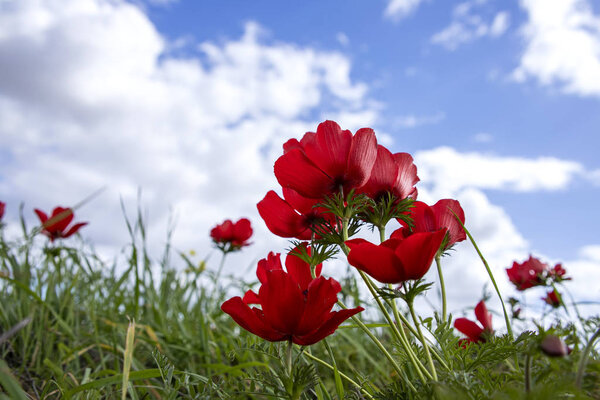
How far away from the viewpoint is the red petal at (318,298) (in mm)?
758

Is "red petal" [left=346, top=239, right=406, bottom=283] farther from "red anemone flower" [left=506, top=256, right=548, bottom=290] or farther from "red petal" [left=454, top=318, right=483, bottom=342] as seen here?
"red anemone flower" [left=506, top=256, right=548, bottom=290]

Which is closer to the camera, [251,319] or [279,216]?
[251,319]

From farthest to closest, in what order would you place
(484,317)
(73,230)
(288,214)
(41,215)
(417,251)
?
(41,215), (73,230), (484,317), (288,214), (417,251)

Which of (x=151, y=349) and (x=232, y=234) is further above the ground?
(x=232, y=234)

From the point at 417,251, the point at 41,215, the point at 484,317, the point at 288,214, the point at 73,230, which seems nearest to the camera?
the point at 417,251

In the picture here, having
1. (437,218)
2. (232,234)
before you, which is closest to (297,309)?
(437,218)

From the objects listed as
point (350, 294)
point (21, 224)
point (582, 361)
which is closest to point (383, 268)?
point (582, 361)

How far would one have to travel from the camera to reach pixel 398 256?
73cm

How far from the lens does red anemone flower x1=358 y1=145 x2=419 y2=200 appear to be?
0.90 meters

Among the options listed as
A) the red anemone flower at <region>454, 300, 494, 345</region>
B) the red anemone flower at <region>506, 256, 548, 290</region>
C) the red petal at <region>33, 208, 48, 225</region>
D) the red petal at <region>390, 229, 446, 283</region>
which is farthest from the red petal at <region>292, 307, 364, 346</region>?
the red petal at <region>33, 208, 48, 225</region>

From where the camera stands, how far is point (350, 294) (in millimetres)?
2359

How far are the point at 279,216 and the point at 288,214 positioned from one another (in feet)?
0.06

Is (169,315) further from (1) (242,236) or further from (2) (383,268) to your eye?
(2) (383,268)

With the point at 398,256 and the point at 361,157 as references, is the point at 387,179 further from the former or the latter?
the point at 398,256
